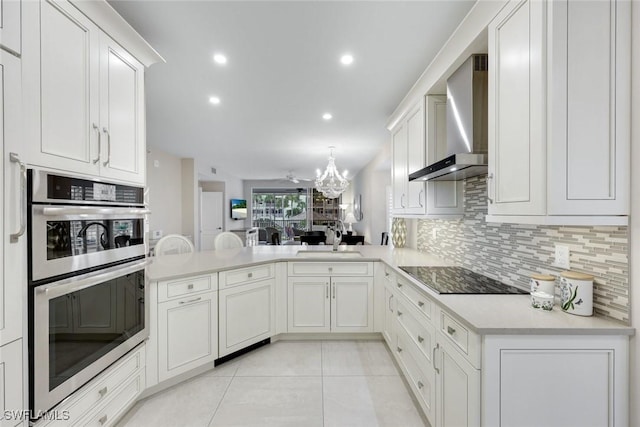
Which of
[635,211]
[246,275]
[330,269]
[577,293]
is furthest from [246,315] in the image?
[635,211]

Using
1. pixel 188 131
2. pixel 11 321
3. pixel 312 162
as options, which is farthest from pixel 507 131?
pixel 312 162

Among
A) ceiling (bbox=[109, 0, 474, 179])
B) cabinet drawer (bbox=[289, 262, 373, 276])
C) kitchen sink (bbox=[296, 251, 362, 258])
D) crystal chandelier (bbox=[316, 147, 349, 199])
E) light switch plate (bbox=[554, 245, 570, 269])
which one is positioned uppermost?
ceiling (bbox=[109, 0, 474, 179])

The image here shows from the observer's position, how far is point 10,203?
1.02m

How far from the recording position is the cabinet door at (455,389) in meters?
1.14

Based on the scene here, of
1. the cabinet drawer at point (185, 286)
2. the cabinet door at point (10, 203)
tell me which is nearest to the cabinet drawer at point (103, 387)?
the cabinet drawer at point (185, 286)

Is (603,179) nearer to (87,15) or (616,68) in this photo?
(616,68)

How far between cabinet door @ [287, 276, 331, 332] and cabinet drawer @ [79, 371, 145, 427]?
1.38m

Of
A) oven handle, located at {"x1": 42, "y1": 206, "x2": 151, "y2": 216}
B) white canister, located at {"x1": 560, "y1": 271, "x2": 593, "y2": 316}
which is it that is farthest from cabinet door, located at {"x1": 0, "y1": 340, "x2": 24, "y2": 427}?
white canister, located at {"x1": 560, "y1": 271, "x2": 593, "y2": 316}

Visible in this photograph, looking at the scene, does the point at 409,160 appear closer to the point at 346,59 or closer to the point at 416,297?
the point at 346,59

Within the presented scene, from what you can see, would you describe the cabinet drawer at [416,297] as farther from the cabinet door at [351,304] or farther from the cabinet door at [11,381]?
the cabinet door at [11,381]

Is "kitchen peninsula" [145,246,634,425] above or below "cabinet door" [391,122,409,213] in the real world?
below

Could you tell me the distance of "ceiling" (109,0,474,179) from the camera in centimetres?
171

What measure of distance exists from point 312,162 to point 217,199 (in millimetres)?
3887

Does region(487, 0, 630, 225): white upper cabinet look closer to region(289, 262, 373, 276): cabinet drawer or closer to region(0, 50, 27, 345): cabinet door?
region(289, 262, 373, 276): cabinet drawer
